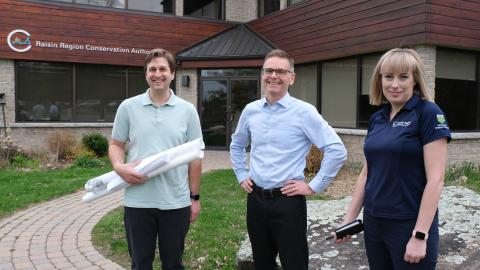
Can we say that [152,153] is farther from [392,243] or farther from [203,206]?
[203,206]

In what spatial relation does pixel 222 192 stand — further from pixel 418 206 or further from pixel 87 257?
pixel 418 206

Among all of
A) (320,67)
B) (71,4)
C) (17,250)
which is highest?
(71,4)

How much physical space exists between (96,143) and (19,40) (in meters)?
3.63

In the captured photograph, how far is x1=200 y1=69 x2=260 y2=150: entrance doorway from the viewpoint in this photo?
1391 centimetres

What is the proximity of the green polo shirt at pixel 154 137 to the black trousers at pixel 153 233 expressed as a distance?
0.20 ft

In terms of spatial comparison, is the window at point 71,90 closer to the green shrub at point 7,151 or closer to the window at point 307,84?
the green shrub at point 7,151

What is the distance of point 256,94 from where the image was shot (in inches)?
545

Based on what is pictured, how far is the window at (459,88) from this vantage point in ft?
31.4

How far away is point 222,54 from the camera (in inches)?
538

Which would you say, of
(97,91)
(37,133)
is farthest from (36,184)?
(97,91)

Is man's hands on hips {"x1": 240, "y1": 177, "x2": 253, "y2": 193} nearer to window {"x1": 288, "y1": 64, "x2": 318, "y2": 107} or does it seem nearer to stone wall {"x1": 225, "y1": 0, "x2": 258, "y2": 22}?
window {"x1": 288, "y1": 64, "x2": 318, "y2": 107}

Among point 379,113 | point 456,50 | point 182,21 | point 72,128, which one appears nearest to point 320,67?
point 456,50

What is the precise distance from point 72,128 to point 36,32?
2.89m

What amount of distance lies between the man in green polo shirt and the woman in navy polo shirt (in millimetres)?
1239
